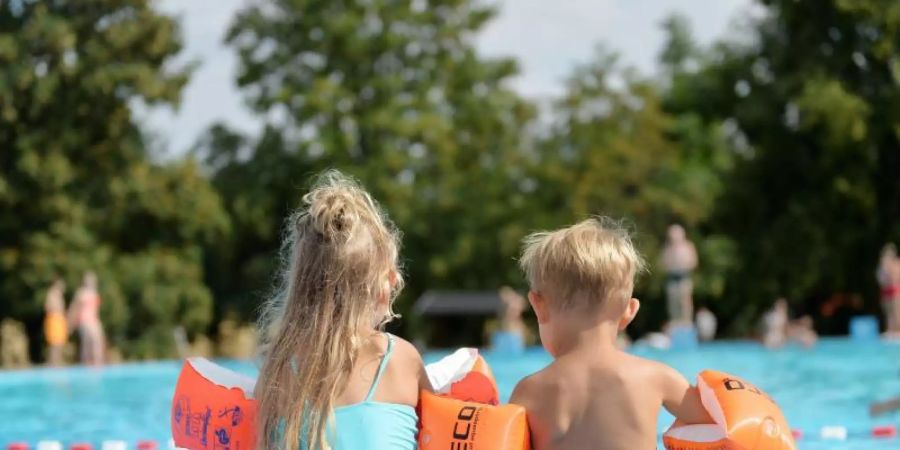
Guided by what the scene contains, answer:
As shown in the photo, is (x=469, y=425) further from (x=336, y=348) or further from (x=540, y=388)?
(x=336, y=348)

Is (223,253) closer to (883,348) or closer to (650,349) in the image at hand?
(650,349)

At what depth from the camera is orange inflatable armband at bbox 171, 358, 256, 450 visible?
3.51m

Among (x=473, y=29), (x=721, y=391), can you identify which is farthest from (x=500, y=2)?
(x=721, y=391)

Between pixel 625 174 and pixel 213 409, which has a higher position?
pixel 625 174

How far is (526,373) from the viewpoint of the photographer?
1405cm

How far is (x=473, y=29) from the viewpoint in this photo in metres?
29.8

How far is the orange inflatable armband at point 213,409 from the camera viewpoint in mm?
3510

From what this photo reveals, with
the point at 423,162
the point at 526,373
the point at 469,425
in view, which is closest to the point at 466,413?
the point at 469,425

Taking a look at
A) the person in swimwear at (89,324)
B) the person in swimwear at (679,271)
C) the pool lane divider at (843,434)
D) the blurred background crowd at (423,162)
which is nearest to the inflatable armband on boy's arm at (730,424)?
the pool lane divider at (843,434)

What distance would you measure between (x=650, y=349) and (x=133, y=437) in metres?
10.4

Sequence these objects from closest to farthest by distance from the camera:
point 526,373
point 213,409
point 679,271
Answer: point 213,409
point 526,373
point 679,271

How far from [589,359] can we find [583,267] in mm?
237

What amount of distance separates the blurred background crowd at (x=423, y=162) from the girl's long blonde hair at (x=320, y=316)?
1802 cm

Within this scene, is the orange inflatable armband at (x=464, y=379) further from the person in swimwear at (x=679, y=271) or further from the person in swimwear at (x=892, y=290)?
the person in swimwear at (x=892, y=290)
